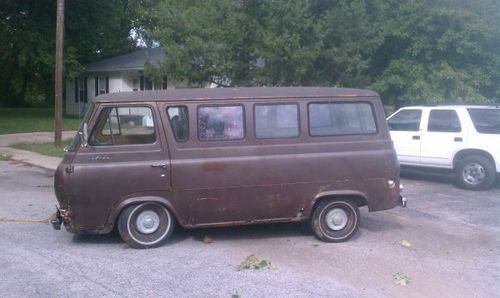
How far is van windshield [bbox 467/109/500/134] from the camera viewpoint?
1241 centimetres

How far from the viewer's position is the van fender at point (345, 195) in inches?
313

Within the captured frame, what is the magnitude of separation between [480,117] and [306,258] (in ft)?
22.7

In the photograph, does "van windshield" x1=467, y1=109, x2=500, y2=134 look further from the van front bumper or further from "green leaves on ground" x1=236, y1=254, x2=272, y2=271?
the van front bumper

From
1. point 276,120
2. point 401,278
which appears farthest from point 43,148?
point 401,278

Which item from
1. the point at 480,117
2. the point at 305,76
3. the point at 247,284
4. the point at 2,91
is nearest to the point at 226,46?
the point at 305,76

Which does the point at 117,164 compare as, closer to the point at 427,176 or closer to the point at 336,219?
the point at 336,219

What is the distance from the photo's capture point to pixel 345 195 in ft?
26.5

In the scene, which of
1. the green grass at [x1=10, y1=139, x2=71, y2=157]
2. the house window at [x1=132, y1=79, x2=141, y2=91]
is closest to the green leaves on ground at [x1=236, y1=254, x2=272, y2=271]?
the green grass at [x1=10, y1=139, x2=71, y2=157]

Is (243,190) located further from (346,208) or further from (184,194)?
(346,208)

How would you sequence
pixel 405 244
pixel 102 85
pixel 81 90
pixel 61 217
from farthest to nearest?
pixel 81 90
pixel 102 85
pixel 405 244
pixel 61 217

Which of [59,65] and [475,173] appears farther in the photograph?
[59,65]

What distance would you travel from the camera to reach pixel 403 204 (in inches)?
330

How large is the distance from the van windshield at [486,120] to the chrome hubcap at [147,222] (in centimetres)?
765

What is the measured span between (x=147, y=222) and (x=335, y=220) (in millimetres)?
2477
